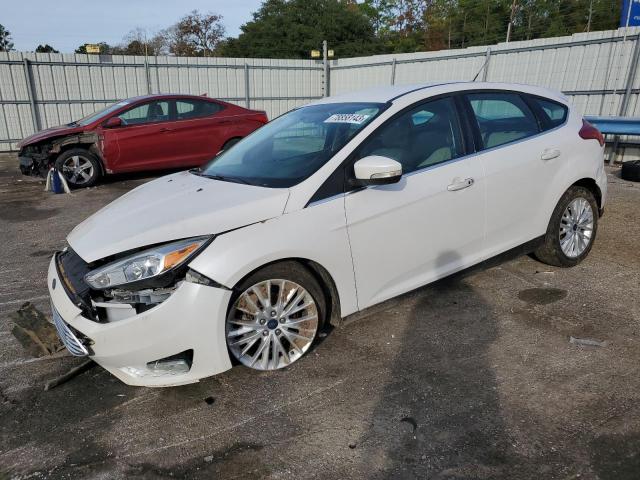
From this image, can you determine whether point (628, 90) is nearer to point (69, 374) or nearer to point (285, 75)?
point (285, 75)

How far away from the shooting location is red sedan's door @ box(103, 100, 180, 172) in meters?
8.59

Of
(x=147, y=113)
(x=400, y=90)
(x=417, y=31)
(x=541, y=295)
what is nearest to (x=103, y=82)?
(x=147, y=113)

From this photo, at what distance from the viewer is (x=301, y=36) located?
37812 mm

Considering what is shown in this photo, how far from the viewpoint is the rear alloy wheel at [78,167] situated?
8375mm

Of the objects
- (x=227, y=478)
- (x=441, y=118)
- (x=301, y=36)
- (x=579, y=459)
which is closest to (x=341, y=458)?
(x=227, y=478)

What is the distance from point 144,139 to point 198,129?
100 centimetres

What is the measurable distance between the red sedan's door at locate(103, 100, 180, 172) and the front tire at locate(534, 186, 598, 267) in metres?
6.91

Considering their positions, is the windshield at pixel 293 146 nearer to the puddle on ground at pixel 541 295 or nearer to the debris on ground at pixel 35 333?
the debris on ground at pixel 35 333

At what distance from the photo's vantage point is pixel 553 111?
4145 mm

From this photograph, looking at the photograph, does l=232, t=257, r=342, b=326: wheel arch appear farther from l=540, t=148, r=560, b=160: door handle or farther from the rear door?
l=540, t=148, r=560, b=160: door handle

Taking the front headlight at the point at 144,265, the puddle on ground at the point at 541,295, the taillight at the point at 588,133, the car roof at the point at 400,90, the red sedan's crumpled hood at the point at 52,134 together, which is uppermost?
the car roof at the point at 400,90

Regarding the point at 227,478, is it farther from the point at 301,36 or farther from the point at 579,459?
the point at 301,36

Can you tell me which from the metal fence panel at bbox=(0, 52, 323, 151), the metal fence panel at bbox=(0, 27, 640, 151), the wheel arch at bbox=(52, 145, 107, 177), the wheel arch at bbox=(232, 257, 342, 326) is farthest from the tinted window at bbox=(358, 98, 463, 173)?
the metal fence panel at bbox=(0, 52, 323, 151)

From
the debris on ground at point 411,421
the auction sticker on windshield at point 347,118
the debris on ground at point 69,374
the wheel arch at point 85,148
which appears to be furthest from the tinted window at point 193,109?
the debris on ground at point 411,421
